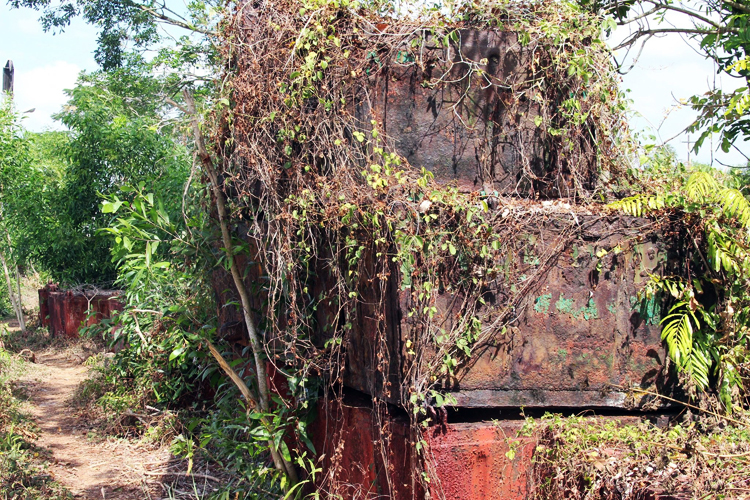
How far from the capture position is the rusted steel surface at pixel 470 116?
335 centimetres

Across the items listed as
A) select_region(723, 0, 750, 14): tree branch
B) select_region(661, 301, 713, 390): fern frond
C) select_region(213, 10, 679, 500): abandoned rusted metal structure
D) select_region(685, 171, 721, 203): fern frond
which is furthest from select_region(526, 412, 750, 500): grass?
select_region(723, 0, 750, 14): tree branch

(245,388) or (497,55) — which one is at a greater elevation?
(497,55)

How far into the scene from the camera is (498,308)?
118 inches

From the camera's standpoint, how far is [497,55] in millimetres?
3439

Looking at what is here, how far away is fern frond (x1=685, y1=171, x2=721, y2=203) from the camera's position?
10.5 ft

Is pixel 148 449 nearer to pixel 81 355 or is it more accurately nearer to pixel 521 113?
pixel 521 113

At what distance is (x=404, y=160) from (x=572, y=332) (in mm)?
1153

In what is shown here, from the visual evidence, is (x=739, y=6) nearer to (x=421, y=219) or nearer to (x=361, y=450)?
(x=421, y=219)

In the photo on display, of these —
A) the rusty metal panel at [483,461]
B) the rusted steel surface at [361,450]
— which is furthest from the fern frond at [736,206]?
the rusted steel surface at [361,450]

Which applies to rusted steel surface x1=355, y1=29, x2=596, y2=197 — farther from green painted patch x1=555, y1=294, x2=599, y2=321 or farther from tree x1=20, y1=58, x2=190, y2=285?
tree x1=20, y1=58, x2=190, y2=285

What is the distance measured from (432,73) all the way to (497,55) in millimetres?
370

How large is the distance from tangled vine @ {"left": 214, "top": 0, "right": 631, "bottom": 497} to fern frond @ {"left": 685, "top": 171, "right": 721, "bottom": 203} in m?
0.45

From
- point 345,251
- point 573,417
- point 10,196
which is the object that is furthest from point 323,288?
point 10,196

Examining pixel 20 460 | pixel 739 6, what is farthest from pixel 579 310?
pixel 20 460
